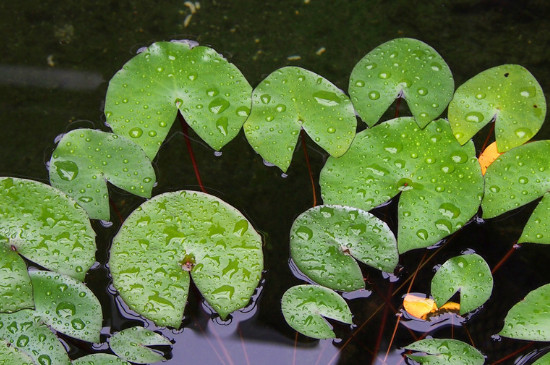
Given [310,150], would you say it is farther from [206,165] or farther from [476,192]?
[476,192]

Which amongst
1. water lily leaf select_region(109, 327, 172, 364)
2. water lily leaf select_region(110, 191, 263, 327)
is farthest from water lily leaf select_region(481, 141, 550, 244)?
water lily leaf select_region(109, 327, 172, 364)

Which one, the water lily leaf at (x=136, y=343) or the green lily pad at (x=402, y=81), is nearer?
the water lily leaf at (x=136, y=343)

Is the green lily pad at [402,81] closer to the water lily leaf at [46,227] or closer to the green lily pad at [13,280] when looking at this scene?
the water lily leaf at [46,227]

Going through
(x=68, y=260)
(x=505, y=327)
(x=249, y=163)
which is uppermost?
(x=249, y=163)

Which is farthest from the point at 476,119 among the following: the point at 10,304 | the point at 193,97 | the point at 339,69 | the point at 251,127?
the point at 10,304

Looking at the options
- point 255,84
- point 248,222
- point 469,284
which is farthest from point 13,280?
point 469,284

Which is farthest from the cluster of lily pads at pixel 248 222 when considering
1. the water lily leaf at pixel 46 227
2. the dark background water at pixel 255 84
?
the dark background water at pixel 255 84

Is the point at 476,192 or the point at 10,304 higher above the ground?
the point at 476,192
